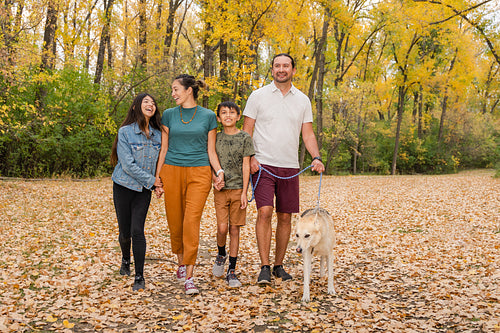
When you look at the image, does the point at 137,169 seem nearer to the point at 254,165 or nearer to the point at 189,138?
the point at 189,138

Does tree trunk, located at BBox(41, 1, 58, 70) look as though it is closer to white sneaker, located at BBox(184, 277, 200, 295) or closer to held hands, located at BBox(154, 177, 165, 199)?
held hands, located at BBox(154, 177, 165, 199)

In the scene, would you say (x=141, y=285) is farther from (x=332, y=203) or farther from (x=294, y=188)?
(x=332, y=203)

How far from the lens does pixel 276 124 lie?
464 cm

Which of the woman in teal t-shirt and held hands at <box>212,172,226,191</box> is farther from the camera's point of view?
held hands at <box>212,172,226,191</box>

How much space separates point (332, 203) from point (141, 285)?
9.45 metres

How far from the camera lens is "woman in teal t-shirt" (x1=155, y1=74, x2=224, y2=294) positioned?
4309 millimetres

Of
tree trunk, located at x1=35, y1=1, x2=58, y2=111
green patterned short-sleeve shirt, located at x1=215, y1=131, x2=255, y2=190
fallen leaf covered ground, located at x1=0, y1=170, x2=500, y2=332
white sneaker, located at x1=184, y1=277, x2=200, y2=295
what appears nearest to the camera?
fallen leaf covered ground, located at x1=0, y1=170, x2=500, y2=332

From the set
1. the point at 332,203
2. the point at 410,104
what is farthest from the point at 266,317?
the point at 410,104

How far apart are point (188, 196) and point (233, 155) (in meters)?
0.73

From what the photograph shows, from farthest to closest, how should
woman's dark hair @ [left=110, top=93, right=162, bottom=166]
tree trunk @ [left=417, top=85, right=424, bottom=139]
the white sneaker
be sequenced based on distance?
tree trunk @ [left=417, top=85, right=424, bottom=139], woman's dark hair @ [left=110, top=93, right=162, bottom=166], the white sneaker

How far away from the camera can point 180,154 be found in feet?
14.2

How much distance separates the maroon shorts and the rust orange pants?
2.13ft

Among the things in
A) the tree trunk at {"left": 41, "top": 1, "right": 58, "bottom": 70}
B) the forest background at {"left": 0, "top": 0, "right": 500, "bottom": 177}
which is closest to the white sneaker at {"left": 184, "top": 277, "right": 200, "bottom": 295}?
the forest background at {"left": 0, "top": 0, "right": 500, "bottom": 177}

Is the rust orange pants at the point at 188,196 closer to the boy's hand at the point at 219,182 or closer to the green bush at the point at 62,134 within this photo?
the boy's hand at the point at 219,182
